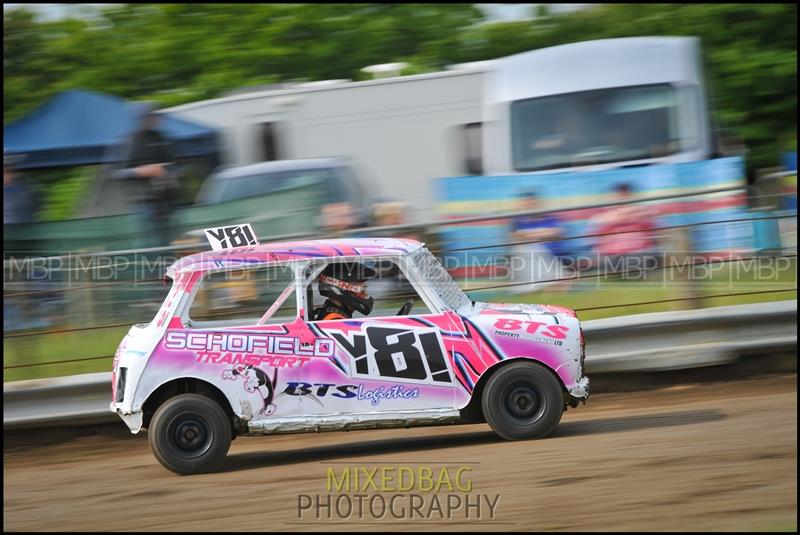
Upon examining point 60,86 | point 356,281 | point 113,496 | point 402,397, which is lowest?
point 113,496

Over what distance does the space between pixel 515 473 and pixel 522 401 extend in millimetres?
964

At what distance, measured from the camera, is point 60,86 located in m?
22.6

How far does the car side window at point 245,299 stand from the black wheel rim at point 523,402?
167cm

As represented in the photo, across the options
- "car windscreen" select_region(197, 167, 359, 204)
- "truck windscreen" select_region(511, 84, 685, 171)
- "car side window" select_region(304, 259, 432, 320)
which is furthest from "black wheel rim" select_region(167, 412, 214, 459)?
"truck windscreen" select_region(511, 84, 685, 171)

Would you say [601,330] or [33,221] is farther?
[33,221]

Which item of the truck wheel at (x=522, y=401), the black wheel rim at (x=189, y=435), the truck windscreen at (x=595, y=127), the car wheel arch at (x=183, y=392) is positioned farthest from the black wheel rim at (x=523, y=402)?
the truck windscreen at (x=595, y=127)

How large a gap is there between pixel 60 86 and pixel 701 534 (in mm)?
19845

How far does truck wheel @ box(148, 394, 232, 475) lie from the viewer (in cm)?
771

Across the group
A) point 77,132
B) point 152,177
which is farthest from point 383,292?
point 77,132

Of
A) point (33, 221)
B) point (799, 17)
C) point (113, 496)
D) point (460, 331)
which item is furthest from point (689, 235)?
point (799, 17)

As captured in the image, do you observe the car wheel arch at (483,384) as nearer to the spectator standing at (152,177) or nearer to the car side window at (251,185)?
the spectator standing at (152,177)

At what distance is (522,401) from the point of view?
310 inches

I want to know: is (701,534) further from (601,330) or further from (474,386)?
(601,330)

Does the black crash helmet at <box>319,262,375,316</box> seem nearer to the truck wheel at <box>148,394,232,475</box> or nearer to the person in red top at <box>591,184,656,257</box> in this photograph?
the truck wheel at <box>148,394,232,475</box>
